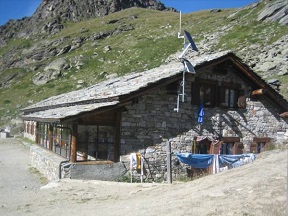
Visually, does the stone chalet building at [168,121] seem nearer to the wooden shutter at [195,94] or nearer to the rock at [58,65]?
the wooden shutter at [195,94]

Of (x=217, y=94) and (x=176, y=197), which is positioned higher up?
(x=217, y=94)

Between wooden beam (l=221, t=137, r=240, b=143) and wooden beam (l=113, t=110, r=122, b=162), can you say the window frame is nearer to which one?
wooden beam (l=221, t=137, r=240, b=143)

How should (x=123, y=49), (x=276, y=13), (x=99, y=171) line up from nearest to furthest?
(x=99, y=171)
(x=276, y=13)
(x=123, y=49)

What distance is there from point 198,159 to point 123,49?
54.1 m

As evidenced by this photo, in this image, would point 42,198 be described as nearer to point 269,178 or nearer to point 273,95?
point 269,178

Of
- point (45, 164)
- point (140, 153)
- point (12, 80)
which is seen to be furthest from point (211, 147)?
point (12, 80)

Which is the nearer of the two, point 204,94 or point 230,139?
point 204,94

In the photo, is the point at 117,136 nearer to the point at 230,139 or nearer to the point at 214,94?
the point at 214,94

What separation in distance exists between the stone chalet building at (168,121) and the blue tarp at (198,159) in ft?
2.65

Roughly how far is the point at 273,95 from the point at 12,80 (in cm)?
5969

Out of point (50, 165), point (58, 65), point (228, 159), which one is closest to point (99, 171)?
point (50, 165)

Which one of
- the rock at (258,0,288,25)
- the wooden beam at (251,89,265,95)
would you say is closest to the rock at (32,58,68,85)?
the rock at (258,0,288,25)

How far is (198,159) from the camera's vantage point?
13930mm

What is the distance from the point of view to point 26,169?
17.6 metres
